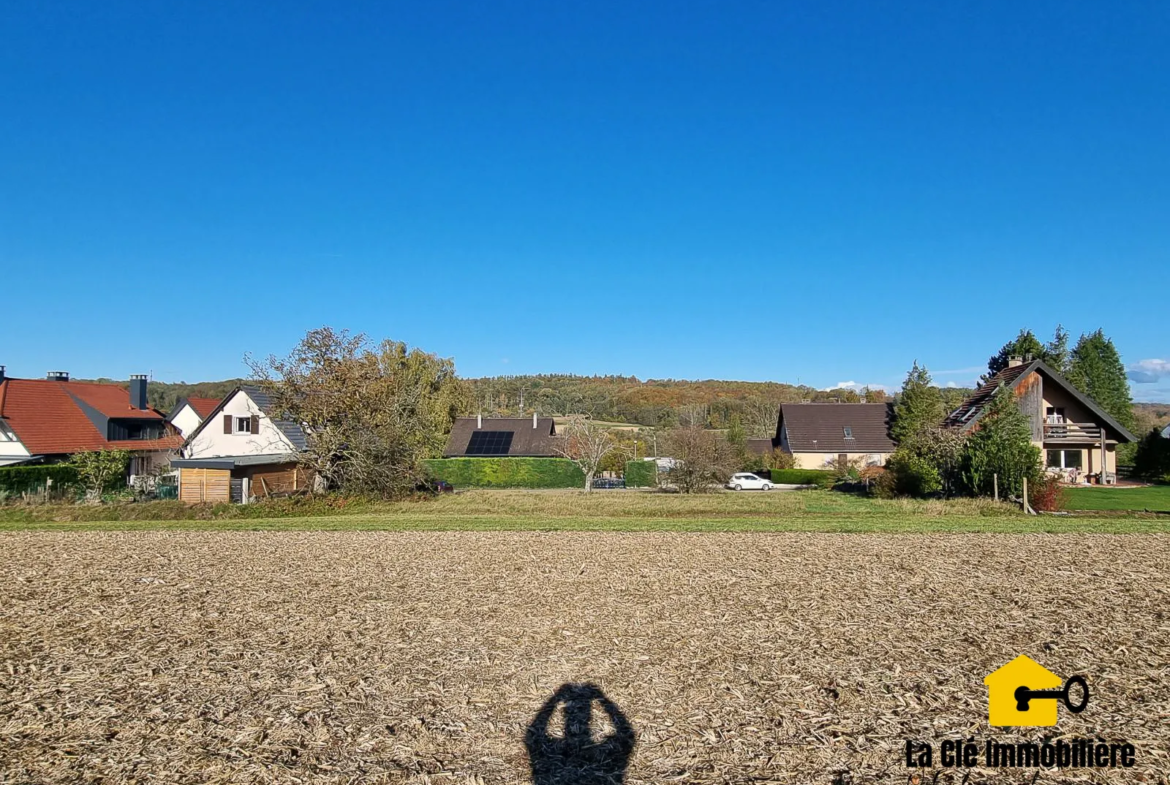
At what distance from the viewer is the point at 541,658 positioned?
25.9 ft

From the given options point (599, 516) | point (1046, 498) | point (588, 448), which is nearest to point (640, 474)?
point (588, 448)

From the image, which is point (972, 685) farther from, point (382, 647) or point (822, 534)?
point (822, 534)

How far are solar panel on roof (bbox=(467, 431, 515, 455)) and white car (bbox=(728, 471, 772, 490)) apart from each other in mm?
20267

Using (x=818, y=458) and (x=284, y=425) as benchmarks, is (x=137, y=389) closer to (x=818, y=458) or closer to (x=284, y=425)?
(x=284, y=425)

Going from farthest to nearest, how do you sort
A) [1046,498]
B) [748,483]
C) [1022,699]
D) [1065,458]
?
[748,483] < [1065,458] < [1046,498] < [1022,699]

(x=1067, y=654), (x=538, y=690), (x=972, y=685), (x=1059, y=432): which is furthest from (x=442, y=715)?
(x=1059, y=432)

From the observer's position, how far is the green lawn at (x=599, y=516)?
64.3 feet

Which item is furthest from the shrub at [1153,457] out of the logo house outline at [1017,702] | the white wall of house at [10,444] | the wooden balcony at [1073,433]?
the white wall of house at [10,444]

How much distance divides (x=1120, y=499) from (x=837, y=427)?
82.4 ft

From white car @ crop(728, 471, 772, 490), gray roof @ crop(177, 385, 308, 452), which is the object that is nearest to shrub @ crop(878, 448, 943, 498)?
white car @ crop(728, 471, 772, 490)

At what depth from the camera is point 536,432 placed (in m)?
56.7

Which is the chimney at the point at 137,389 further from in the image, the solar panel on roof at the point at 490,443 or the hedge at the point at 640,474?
the hedge at the point at 640,474

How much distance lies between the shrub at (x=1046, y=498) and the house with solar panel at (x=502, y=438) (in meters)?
34.2

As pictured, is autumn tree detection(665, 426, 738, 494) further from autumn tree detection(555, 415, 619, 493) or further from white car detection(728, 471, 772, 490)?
white car detection(728, 471, 772, 490)
